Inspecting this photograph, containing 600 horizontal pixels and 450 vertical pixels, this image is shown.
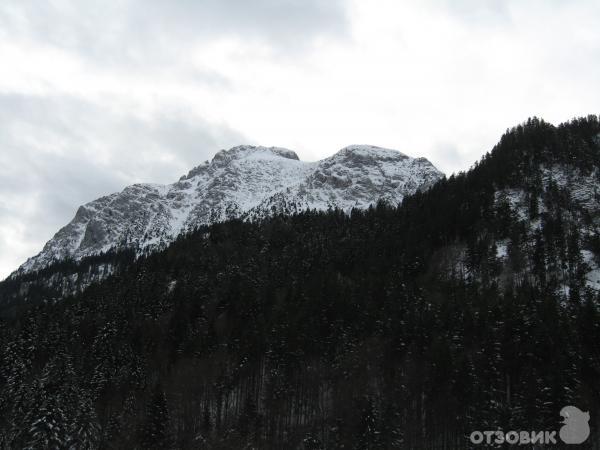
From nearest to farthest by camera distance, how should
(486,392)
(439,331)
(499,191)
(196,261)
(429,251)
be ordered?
(486,392), (439,331), (429,251), (499,191), (196,261)

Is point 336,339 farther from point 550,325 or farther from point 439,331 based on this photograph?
point 550,325

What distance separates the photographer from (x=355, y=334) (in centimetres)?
8888

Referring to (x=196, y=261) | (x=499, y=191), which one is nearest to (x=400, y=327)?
(x=499, y=191)

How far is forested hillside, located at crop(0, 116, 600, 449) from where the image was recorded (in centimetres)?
6750

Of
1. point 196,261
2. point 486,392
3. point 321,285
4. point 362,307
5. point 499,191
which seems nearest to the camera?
point 486,392

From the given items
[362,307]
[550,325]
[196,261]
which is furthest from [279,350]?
[196,261]

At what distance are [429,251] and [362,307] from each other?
31.2m

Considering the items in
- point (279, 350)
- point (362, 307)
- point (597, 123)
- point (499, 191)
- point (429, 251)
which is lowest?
point (279, 350)

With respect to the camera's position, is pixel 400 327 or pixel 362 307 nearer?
pixel 400 327

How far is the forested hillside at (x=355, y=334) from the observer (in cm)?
6750

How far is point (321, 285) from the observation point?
10506 centimetres

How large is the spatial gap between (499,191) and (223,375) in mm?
77082

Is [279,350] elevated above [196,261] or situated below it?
below

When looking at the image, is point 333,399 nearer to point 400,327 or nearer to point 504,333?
point 400,327
